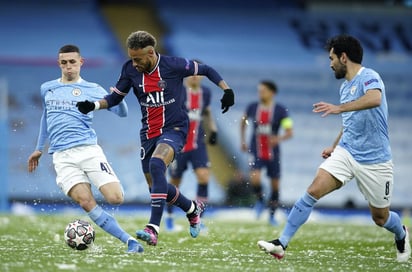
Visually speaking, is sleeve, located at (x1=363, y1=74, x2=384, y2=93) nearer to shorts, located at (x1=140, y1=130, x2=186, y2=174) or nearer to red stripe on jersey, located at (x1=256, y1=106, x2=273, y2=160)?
shorts, located at (x1=140, y1=130, x2=186, y2=174)

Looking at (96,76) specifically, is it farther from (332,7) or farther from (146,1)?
(332,7)

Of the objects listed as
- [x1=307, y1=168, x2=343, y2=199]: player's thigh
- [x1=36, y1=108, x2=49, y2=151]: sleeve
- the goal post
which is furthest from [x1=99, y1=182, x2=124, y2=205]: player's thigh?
the goal post

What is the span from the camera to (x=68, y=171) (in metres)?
11.2

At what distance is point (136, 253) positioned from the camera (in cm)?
1080

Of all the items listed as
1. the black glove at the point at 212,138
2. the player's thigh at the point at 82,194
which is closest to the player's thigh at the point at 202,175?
Answer: the black glove at the point at 212,138

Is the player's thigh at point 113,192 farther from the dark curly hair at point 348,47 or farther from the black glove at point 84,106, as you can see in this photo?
the dark curly hair at point 348,47

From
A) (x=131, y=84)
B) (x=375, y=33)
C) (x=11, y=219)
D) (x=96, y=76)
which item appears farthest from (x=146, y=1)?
(x=131, y=84)

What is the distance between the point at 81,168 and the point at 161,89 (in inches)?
49.7

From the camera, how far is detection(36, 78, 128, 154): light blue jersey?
11375 millimetres

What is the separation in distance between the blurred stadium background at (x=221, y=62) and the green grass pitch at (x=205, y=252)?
696cm

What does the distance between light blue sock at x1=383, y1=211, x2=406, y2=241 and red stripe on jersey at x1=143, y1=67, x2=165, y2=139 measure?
108 inches

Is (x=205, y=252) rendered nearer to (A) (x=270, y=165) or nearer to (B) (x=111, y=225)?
(B) (x=111, y=225)

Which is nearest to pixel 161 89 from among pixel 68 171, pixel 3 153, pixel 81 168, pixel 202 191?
pixel 81 168

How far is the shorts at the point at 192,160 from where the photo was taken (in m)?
16.8
